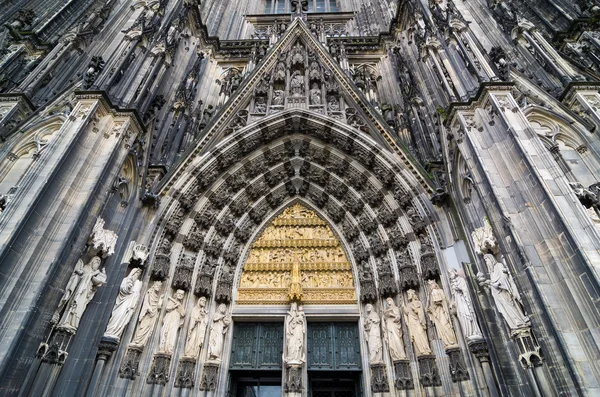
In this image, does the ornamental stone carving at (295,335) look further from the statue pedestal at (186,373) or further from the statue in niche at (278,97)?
the statue in niche at (278,97)

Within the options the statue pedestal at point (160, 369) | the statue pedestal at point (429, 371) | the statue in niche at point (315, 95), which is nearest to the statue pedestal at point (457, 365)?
the statue pedestal at point (429, 371)

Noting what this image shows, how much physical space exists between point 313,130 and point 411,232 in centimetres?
382

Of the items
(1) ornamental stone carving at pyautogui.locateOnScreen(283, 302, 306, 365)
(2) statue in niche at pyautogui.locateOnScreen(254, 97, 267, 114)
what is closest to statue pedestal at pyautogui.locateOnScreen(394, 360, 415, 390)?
(1) ornamental stone carving at pyautogui.locateOnScreen(283, 302, 306, 365)

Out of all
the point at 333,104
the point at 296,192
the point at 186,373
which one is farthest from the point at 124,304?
the point at 333,104

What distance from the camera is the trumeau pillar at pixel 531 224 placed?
169 inches

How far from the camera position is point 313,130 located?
9672 millimetres

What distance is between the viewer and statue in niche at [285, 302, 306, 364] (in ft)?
24.0

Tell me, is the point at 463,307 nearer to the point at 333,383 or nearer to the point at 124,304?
the point at 333,383

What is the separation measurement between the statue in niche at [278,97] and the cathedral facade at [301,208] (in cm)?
10

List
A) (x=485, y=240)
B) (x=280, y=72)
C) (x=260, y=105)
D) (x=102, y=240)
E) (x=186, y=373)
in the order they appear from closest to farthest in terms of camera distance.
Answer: (x=485, y=240), (x=102, y=240), (x=186, y=373), (x=260, y=105), (x=280, y=72)

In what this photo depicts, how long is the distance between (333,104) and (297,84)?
4.52 ft

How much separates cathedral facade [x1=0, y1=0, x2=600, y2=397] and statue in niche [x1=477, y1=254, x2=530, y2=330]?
0.10ft

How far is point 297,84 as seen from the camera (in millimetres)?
10555

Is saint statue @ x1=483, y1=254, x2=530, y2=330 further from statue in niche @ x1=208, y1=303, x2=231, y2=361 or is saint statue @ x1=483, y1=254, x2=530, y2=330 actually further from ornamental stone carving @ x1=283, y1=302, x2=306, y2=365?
statue in niche @ x1=208, y1=303, x2=231, y2=361
